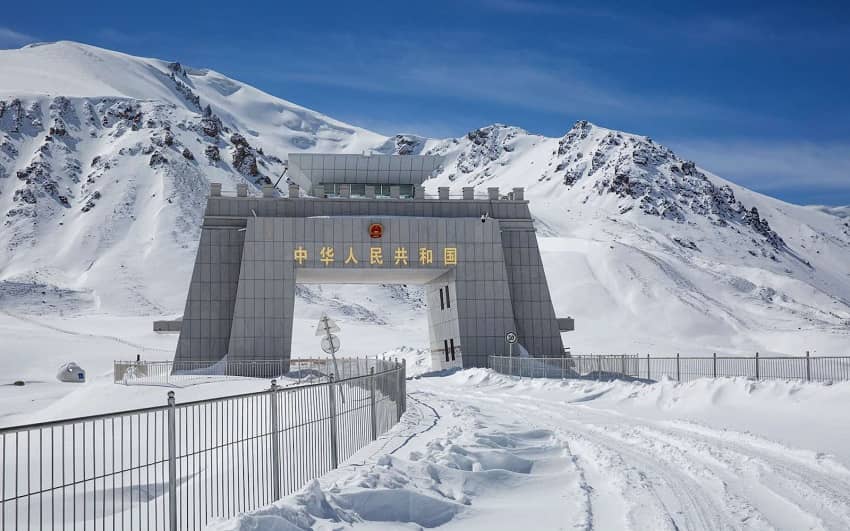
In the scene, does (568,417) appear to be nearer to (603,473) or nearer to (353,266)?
(603,473)

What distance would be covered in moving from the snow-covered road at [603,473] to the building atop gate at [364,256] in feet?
96.0

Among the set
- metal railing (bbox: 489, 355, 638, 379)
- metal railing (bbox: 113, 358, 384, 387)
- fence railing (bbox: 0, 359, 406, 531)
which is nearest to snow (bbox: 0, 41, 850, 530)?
fence railing (bbox: 0, 359, 406, 531)

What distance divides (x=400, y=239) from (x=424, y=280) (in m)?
9.46

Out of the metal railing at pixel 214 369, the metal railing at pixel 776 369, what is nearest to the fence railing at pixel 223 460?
the metal railing at pixel 776 369

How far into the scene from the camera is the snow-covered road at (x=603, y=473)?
11.3 meters

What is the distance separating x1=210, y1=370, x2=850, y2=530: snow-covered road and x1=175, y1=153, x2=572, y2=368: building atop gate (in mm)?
29273

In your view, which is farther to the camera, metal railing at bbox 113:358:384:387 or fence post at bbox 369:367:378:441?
metal railing at bbox 113:358:384:387

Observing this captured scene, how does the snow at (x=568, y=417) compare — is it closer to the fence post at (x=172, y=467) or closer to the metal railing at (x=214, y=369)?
the fence post at (x=172, y=467)

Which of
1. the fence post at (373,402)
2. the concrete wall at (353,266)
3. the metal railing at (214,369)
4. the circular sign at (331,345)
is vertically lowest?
the metal railing at (214,369)

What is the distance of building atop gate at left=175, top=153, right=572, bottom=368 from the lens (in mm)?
54500

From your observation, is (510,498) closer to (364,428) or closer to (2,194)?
(364,428)

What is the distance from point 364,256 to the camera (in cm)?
5453

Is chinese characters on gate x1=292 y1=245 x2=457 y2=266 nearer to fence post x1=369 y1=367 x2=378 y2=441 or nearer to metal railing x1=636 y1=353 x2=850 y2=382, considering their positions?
metal railing x1=636 y1=353 x2=850 y2=382

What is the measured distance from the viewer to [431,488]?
42.9ft
